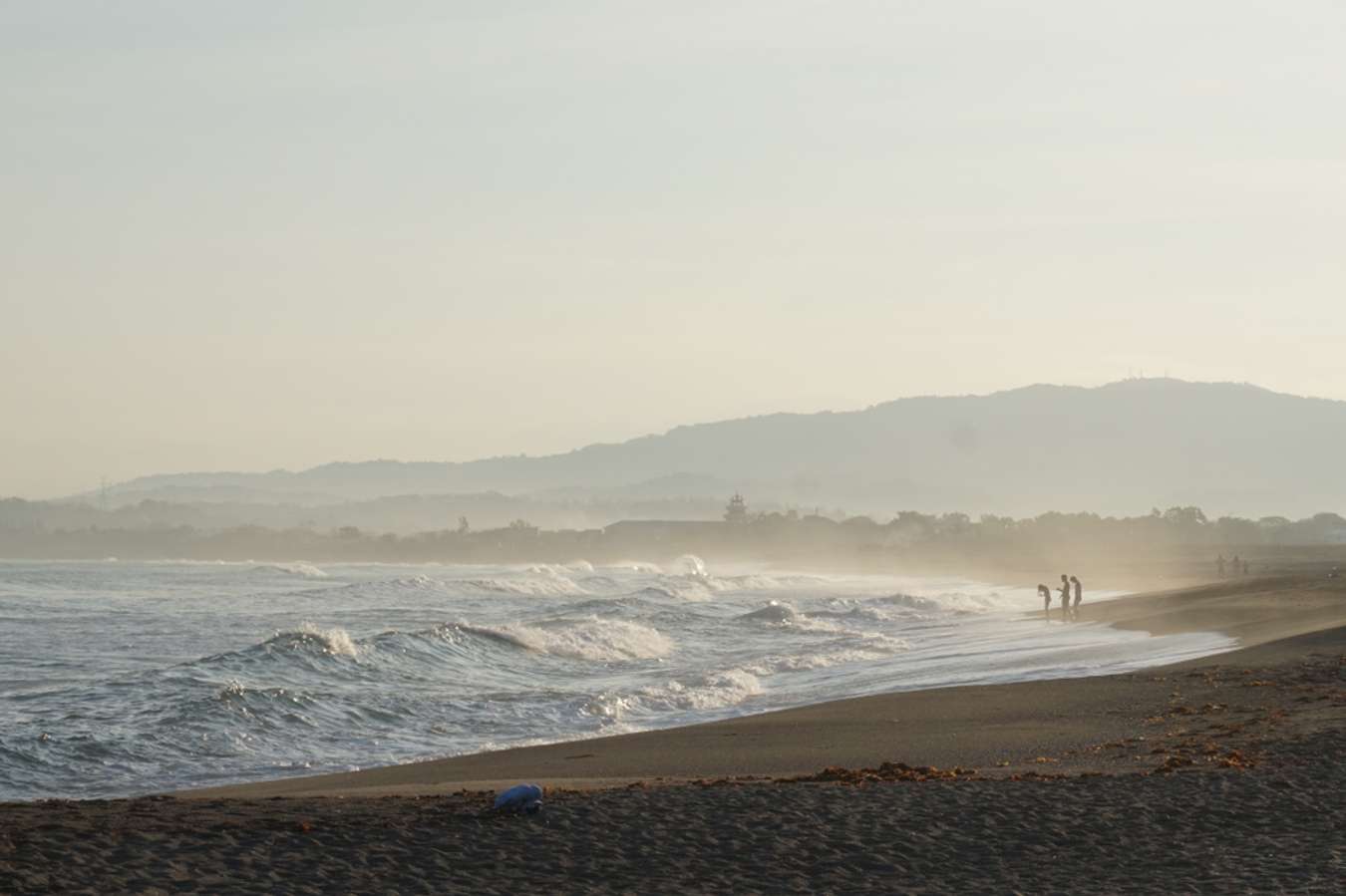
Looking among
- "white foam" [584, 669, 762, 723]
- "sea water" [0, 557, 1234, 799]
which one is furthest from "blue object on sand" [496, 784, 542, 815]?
"white foam" [584, 669, 762, 723]

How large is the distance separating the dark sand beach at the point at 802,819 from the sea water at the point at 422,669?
2588mm

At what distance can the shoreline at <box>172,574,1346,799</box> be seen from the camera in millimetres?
13969

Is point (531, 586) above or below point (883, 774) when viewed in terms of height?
above

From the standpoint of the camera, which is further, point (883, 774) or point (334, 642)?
point (334, 642)

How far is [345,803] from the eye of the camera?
1177 centimetres

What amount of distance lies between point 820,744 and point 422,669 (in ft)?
37.6

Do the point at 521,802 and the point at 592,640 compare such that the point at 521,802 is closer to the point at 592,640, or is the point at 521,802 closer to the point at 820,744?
the point at 820,744

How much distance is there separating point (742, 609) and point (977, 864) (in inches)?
1362

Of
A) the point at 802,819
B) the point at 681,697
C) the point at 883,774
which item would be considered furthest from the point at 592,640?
the point at 802,819

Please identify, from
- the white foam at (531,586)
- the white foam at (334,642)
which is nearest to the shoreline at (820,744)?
the white foam at (334,642)

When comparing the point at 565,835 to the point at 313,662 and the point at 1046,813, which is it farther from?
the point at 313,662

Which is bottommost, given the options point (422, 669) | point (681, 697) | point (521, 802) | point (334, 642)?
point (681, 697)

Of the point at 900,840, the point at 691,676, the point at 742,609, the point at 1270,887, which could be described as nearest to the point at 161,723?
the point at 691,676

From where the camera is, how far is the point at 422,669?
25.7 meters
